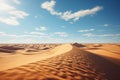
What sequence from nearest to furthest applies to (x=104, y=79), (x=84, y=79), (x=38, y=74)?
(x=38, y=74) → (x=84, y=79) → (x=104, y=79)

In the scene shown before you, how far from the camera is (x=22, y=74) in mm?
5008

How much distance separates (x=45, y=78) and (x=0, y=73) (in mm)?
1905

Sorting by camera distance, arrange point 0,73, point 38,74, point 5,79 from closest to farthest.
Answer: point 5,79 < point 0,73 < point 38,74

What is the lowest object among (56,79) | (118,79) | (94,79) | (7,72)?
(118,79)

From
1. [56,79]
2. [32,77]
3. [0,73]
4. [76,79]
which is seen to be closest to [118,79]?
[76,79]

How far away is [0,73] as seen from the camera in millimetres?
4832

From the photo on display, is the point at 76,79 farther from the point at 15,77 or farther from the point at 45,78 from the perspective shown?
the point at 15,77

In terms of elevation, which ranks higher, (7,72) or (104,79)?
(7,72)

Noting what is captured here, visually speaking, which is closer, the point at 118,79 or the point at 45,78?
the point at 45,78

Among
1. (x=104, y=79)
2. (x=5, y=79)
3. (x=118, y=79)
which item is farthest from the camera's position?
(x=118, y=79)

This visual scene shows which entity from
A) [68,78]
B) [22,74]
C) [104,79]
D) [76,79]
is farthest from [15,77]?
[104,79]

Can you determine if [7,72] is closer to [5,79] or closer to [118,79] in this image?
[5,79]

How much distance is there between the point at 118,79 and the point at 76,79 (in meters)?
3.61

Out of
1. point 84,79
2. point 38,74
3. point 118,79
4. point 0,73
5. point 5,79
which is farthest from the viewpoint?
point 118,79
